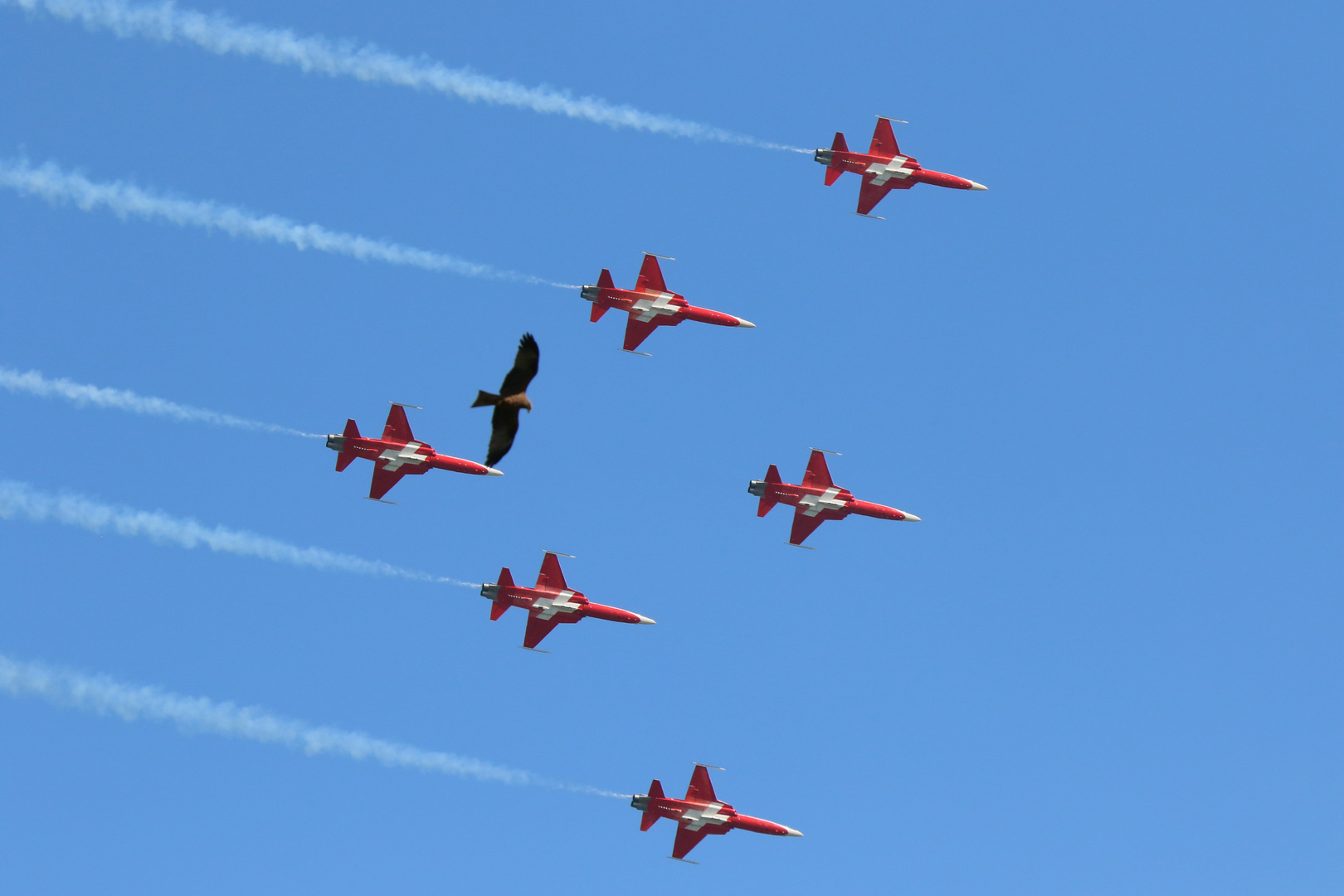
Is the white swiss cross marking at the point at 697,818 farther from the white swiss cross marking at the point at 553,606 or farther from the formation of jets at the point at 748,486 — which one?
the white swiss cross marking at the point at 553,606

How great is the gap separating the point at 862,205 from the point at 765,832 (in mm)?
36147

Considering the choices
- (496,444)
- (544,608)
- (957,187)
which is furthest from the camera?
(957,187)

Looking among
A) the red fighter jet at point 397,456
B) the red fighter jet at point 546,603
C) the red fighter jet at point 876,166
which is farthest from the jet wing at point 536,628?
the red fighter jet at point 876,166

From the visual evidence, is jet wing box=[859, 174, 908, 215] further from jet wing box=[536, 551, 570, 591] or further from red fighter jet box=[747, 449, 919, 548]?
jet wing box=[536, 551, 570, 591]

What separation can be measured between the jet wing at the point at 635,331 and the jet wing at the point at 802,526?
13.4 meters

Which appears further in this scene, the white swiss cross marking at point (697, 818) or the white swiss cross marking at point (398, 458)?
the white swiss cross marking at point (697, 818)

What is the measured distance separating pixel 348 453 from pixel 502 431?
875 centimetres

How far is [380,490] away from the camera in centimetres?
8912

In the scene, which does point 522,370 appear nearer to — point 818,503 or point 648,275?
point 648,275

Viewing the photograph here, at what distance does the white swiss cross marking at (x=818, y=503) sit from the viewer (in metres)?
96.1

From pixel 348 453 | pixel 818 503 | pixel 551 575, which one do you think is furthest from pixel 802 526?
pixel 348 453

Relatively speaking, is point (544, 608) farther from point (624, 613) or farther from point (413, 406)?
point (413, 406)

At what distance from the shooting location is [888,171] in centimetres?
9794

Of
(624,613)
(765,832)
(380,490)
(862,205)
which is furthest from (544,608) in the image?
(862,205)
